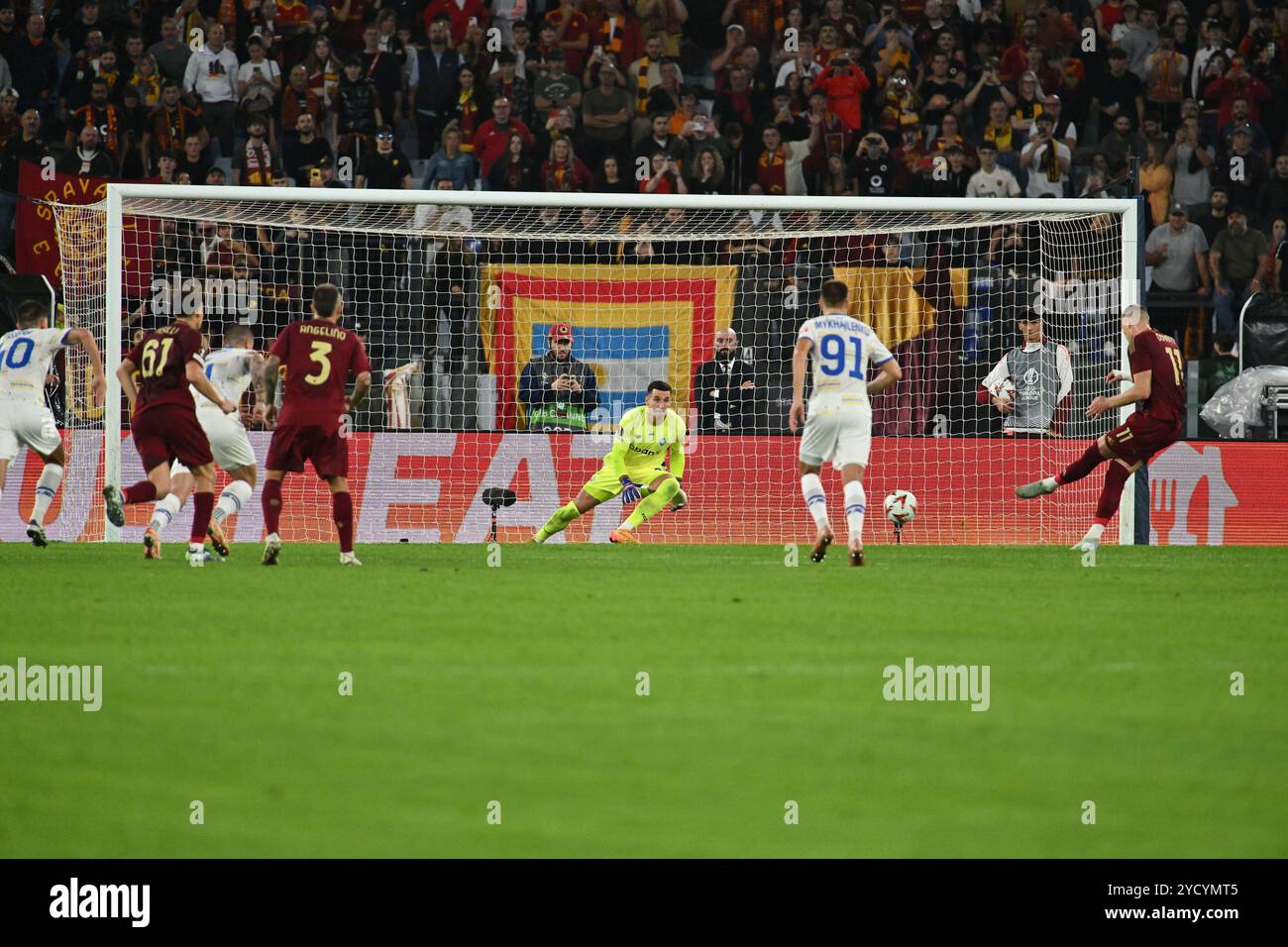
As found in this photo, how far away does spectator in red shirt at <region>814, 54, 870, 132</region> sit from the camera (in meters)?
22.4

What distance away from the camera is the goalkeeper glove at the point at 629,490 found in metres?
16.7

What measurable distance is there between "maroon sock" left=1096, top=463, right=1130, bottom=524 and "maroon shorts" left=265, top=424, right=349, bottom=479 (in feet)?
22.5

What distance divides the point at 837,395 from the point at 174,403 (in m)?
5.32

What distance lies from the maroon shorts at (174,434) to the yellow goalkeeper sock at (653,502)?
485cm

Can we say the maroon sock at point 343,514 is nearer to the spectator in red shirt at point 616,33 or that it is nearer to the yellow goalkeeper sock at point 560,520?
the yellow goalkeeper sock at point 560,520

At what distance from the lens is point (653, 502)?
1681cm

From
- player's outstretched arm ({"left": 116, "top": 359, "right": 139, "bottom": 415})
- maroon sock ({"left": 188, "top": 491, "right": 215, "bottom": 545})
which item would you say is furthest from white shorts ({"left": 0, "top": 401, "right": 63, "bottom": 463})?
maroon sock ({"left": 188, "top": 491, "right": 215, "bottom": 545})

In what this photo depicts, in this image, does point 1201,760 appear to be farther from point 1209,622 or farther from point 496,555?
point 496,555

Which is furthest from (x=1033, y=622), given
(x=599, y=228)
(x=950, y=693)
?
(x=599, y=228)

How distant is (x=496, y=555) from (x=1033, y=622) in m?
5.70

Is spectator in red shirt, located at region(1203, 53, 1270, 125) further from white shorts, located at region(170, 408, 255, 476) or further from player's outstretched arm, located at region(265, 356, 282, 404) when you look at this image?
white shorts, located at region(170, 408, 255, 476)

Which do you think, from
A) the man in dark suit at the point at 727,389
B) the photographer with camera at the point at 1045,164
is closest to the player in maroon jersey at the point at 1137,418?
the man in dark suit at the point at 727,389

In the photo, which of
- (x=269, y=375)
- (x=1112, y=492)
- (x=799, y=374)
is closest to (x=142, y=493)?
(x=269, y=375)

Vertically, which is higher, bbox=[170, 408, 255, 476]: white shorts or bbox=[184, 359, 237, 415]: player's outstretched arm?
bbox=[184, 359, 237, 415]: player's outstretched arm
